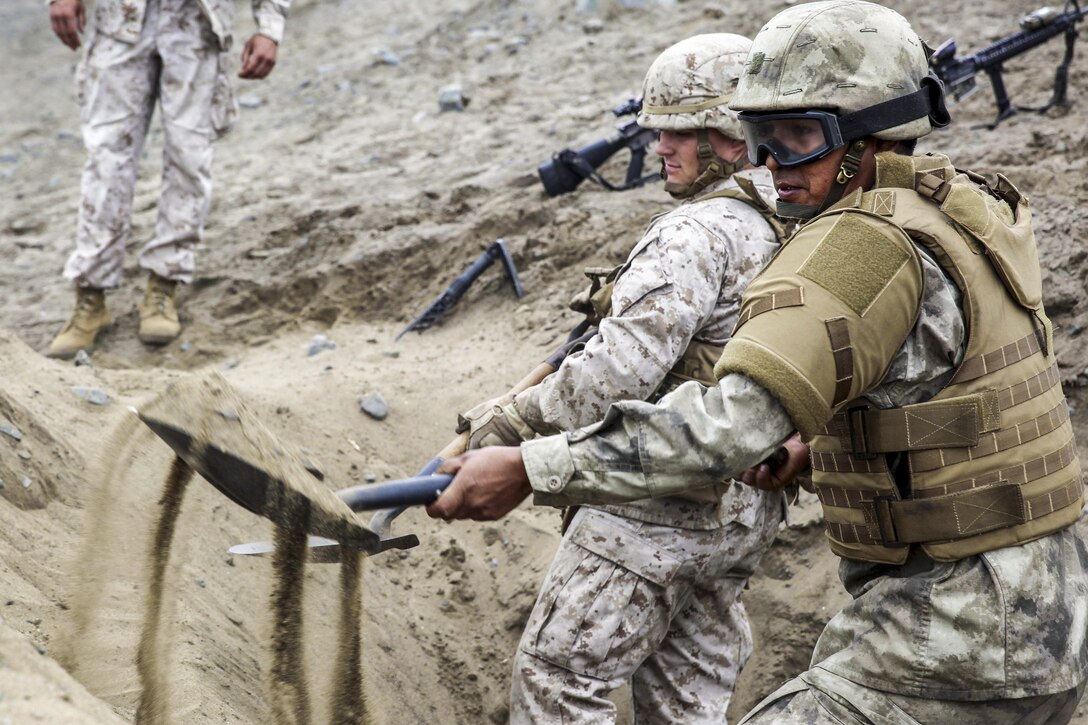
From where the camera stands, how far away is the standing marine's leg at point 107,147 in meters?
5.73

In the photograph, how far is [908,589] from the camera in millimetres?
2223

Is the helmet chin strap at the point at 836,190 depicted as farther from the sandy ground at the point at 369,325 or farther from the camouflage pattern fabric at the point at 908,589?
the sandy ground at the point at 369,325

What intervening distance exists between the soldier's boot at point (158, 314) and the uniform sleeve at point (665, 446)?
457cm

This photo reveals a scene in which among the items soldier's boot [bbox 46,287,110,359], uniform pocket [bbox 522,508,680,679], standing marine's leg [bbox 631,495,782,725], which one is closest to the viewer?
uniform pocket [bbox 522,508,680,679]

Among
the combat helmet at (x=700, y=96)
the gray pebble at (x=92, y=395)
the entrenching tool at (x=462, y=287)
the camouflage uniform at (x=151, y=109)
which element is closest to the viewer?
the combat helmet at (x=700, y=96)

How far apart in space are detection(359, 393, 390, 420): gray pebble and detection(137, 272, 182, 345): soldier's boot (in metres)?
1.75

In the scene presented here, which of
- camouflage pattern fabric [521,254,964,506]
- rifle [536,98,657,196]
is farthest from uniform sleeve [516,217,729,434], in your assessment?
rifle [536,98,657,196]

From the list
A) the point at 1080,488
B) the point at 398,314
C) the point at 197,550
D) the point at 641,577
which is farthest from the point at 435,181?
the point at 1080,488

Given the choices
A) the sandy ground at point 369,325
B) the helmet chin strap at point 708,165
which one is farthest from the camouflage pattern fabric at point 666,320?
the sandy ground at point 369,325

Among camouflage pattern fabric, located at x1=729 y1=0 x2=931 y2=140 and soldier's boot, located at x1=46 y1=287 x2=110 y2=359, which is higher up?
camouflage pattern fabric, located at x1=729 y1=0 x2=931 y2=140

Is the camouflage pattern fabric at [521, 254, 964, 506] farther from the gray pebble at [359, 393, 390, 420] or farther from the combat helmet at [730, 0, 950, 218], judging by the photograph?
the gray pebble at [359, 393, 390, 420]

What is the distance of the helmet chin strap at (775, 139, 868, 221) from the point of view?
2.29m

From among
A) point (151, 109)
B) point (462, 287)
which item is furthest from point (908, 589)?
point (151, 109)

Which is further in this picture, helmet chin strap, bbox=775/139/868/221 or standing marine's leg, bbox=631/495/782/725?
standing marine's leg, bbox=631/495/782/725
